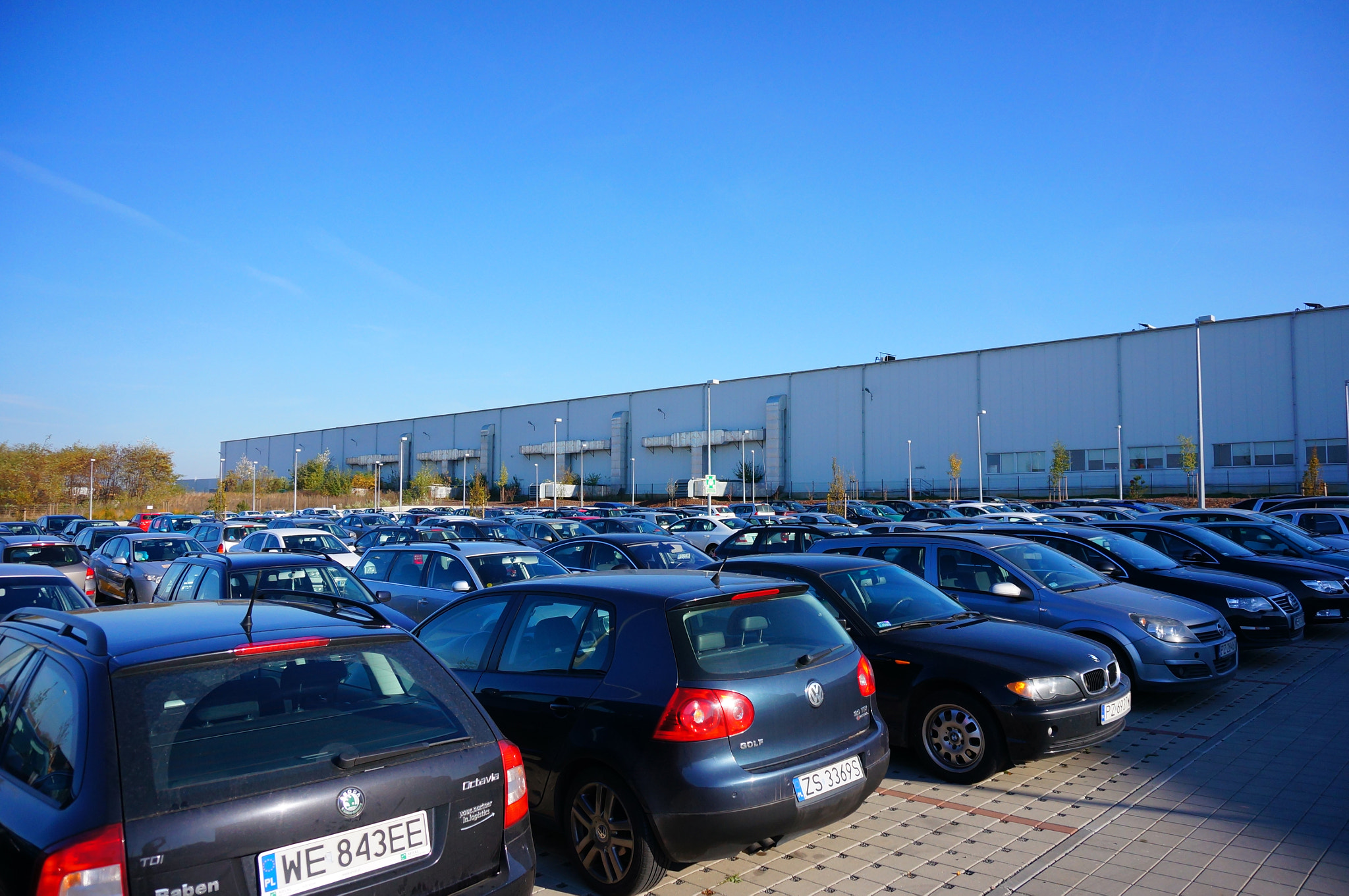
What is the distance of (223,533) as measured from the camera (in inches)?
852

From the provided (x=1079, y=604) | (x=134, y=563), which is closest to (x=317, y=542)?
(x=134, y=563)

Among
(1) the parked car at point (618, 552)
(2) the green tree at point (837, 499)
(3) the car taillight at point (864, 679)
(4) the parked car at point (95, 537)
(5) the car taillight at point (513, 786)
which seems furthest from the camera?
(2) the green tree at point (837, 499)

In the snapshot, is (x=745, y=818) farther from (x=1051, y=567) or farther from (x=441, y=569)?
(x=441, y=569)

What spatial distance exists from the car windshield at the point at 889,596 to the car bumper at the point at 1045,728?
44.1 inches

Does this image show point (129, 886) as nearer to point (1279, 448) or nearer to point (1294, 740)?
point (1294, 740)

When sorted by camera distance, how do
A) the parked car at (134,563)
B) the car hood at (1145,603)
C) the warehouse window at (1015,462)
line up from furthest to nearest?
the warehouse window at (1015,462) < the parked car at (134,563) < the car hood at (1145,603)

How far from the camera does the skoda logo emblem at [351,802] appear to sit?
2836mm

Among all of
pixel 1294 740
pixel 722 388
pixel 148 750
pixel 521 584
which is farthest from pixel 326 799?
pixel 722 388

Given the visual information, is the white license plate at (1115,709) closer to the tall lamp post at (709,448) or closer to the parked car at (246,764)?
the parked car at (246,764)

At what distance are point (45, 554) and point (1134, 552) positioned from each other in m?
16.4

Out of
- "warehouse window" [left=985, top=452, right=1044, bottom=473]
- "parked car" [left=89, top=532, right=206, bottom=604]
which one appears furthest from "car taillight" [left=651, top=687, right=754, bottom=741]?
"warehouse window" [left=985, top=452, right=1044, bottom=473]

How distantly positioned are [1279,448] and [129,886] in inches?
2383

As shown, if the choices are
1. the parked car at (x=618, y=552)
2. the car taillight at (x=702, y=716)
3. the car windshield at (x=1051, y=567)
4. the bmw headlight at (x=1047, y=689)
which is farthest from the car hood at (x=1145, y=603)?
the parked car at (x=618, y=552)

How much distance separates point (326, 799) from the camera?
2812 millimetres
